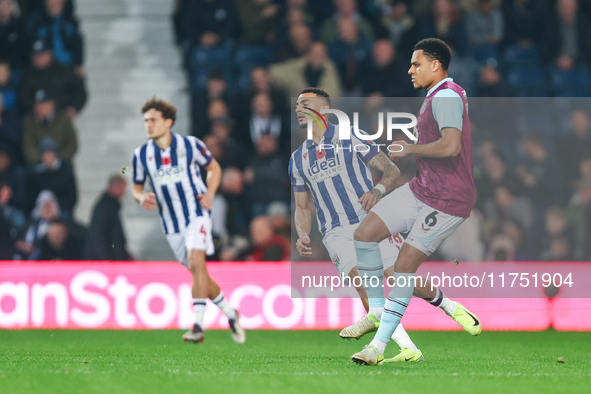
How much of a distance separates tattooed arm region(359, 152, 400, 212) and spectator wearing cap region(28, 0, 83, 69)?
20.9 feet

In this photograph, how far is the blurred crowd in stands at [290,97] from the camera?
862 cm

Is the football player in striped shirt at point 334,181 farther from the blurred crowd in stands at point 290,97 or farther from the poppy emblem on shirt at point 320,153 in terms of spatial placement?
the blurred crowd in stands at point 290,97

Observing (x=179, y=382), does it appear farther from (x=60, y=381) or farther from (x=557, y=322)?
(x=557, y=322)

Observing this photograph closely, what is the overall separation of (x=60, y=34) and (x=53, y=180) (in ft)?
7.79

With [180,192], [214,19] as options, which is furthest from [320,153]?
[214,19]

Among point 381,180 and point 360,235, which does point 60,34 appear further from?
point 360,235

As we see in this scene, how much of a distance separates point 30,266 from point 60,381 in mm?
3891

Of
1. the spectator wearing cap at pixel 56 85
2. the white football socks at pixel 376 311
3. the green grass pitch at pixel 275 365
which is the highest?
the spectator wearing cap at pixel 56 85

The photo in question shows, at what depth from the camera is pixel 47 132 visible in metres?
10.0

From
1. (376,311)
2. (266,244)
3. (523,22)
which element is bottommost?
(376,311)

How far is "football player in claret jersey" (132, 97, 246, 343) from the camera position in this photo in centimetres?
637

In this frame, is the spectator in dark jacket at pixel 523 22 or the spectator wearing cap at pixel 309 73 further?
the spectator in dark jacket at pixel 523 22

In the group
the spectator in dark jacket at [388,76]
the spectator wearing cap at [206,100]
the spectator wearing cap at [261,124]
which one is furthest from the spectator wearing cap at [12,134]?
the spectator in dark jacket at [388,76]

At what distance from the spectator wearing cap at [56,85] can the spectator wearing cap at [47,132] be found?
0.28m
